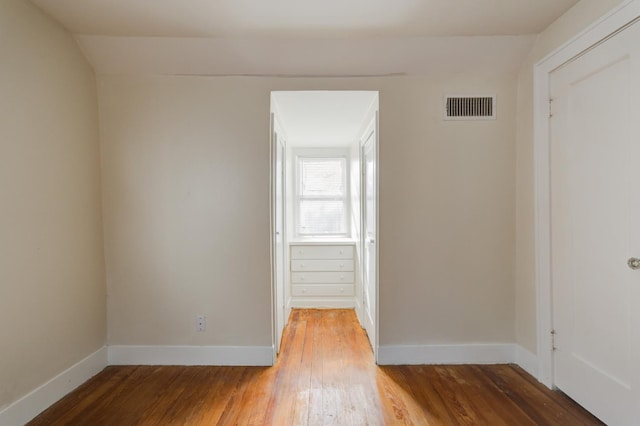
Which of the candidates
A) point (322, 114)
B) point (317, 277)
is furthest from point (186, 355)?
point (322, 114)

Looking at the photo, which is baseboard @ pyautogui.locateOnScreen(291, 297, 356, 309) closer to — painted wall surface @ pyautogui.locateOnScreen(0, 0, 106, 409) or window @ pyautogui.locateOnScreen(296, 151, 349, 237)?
window @ pyautogui.locateOnScreen(296, 151, 349, 237)

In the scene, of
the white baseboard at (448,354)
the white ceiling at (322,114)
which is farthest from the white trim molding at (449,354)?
the white ceiling at (322,114)

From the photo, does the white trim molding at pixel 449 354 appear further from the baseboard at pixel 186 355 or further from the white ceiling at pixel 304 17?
the white ceiling at pixel 304 17

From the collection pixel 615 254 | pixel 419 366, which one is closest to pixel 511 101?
pixel 615 254

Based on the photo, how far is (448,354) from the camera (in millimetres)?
2416

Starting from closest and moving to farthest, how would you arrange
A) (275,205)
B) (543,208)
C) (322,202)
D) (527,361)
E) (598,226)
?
(598,226), (543,208), (527,361), (275,205), (322,202)

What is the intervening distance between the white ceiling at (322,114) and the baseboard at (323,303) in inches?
76.8

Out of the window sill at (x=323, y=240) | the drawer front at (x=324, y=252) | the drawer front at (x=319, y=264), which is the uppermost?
the window sill at (x=323, y=240)

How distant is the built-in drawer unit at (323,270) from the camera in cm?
379

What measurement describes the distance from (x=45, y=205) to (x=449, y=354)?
2.93 meters

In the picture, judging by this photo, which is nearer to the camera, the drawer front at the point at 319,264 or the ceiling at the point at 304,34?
the ceiling at the point at 304,34

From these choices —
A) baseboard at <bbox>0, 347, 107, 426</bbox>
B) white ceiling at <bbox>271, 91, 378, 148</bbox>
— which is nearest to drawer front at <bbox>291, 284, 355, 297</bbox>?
white ceiling at <bbox>271, 91, 378, 148</bbox>

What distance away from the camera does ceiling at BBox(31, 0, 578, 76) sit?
74.5 inches

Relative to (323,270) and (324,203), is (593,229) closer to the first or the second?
(323,270)
